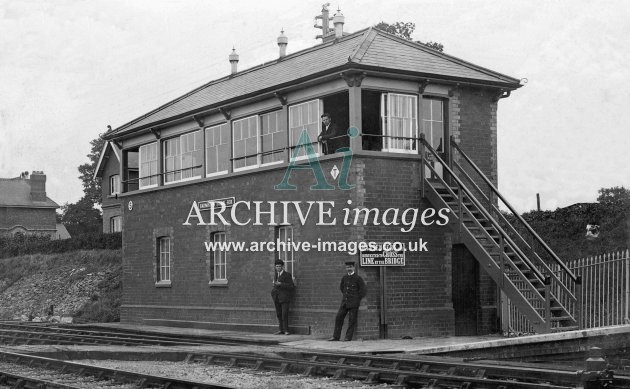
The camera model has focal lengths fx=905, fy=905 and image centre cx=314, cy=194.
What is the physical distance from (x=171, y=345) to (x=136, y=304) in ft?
30.8

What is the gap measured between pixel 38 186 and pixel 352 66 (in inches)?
2220

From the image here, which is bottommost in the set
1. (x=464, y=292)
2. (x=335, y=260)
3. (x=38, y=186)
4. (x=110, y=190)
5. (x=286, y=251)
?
(x=464, y=292)

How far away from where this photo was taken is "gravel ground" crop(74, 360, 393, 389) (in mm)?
12031

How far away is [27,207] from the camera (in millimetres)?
68250

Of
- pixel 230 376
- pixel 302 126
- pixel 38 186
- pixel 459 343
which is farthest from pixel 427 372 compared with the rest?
pixel 38 186

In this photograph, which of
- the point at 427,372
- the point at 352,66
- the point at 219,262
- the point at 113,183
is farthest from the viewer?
the point at 113,183

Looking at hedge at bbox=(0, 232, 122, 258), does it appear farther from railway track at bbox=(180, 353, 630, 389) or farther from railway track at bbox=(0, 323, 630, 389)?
railway track at bbox=(180, 353, 630, 389)

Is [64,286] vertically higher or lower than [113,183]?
lower

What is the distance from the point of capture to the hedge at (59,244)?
1565 inches

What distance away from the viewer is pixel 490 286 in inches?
816

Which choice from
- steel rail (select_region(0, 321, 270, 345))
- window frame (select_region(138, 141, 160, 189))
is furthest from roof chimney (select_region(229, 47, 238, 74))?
steel rail (select_region(0, 321, 270, 345))

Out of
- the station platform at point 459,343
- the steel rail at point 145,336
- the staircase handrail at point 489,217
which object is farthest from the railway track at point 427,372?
the staircase handrail at point 489,217

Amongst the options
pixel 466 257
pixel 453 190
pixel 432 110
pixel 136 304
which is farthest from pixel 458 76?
pixel 136 304

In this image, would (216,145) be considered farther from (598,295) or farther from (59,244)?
(59,244)
